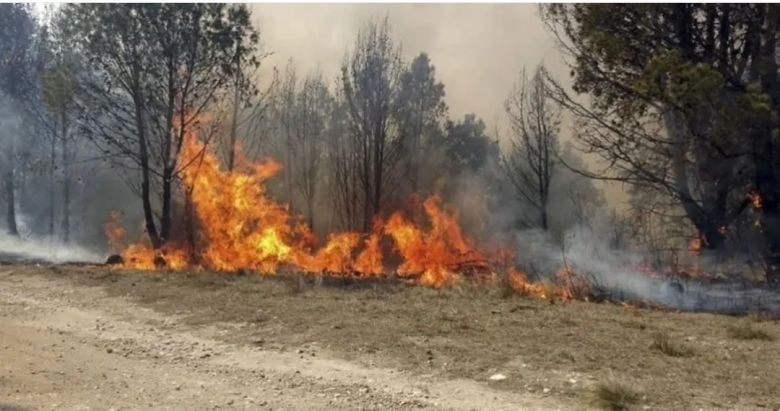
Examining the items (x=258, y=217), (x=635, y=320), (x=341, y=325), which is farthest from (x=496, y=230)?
(x=341, y=325)

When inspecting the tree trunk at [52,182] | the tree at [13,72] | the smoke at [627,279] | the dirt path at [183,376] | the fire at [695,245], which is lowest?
the dirt path at [183,376]

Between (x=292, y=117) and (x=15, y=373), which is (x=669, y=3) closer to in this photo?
(x=15, y=373)

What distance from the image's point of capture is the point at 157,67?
1752 centimetres

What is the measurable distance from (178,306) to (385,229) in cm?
682

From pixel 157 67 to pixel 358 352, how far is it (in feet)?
42.4

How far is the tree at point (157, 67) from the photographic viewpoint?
1717cm

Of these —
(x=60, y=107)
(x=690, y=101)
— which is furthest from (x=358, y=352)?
(x=60, y=107)

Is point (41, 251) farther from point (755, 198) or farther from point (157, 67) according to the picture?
point (755, 198)

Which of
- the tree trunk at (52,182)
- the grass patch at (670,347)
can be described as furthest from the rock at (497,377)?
the tree trunk at (52,182)

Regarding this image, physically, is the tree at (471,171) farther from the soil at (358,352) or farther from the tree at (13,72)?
the tree at (13,72)

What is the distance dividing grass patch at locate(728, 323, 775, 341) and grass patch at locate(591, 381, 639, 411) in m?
3.45

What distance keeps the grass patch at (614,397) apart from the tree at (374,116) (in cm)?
1484

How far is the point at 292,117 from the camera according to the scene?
25.1m

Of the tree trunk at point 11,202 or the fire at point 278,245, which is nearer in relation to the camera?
the fire at point 278,245
